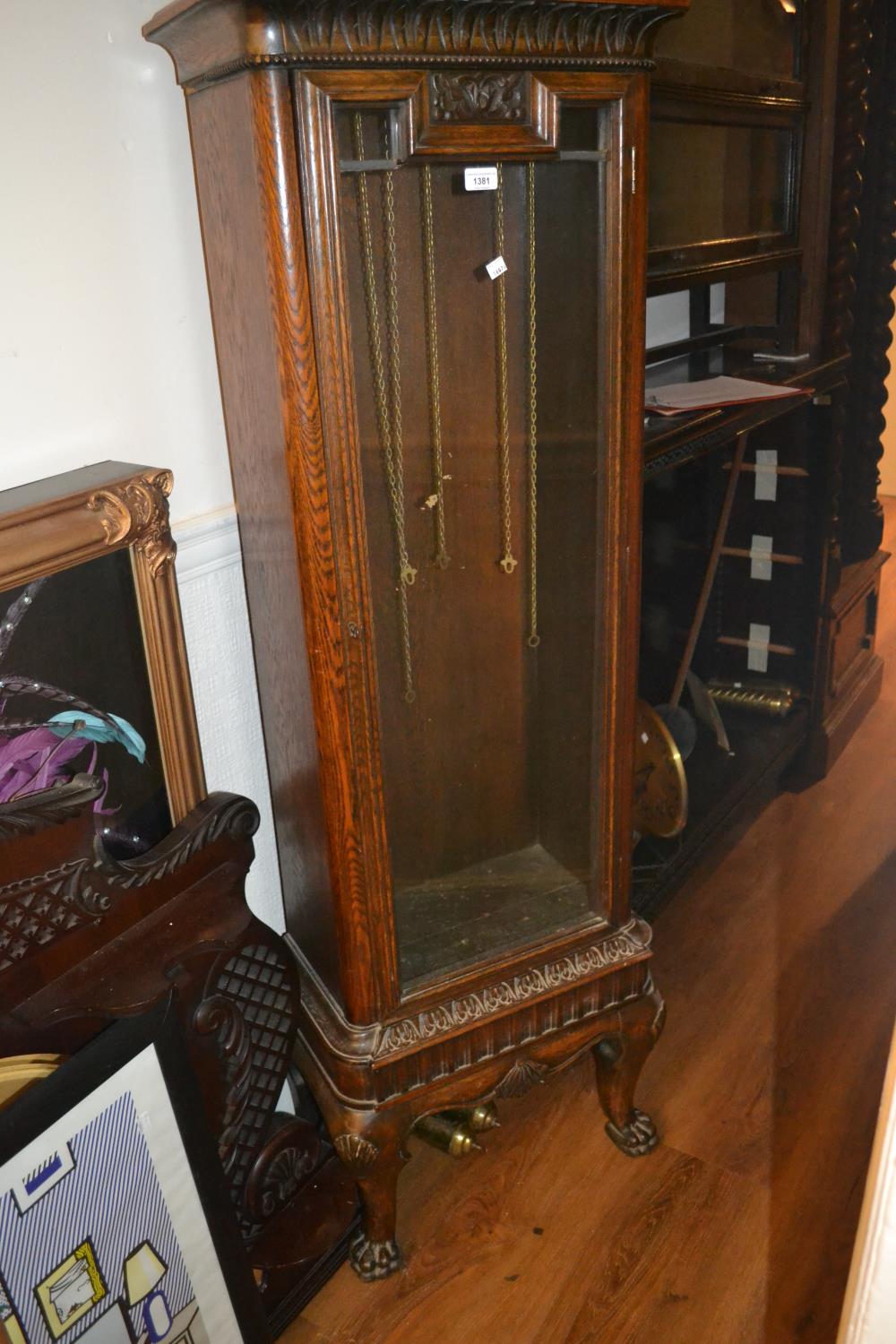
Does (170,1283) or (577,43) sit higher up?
(577,43)

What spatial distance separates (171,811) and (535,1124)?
2.74 feet

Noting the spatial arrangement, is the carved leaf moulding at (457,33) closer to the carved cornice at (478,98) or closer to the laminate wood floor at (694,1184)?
the carved cornice at (478,98)

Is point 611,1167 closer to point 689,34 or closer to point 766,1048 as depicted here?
point 766,1048

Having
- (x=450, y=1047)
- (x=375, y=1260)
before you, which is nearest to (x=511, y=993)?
(x=450, y=1047)

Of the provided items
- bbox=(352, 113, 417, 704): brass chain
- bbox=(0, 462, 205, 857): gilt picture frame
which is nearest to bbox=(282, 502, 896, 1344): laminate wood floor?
bbox=(0, 462, 205, 857): gilt picture frame

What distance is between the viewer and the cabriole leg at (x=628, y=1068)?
5.04ft

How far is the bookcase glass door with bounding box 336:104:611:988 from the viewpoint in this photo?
3.98 feet

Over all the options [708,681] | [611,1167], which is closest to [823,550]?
[708,681]

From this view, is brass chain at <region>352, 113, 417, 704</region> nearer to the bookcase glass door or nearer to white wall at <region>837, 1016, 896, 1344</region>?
the bookcase glass door

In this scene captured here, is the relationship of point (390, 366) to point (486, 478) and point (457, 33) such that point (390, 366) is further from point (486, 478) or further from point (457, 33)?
point (457, 33)

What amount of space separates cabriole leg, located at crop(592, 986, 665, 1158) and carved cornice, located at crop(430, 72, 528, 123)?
1.12 m

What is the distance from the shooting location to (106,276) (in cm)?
115

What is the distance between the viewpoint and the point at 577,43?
3.52 ft

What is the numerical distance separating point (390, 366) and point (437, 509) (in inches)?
7.7
